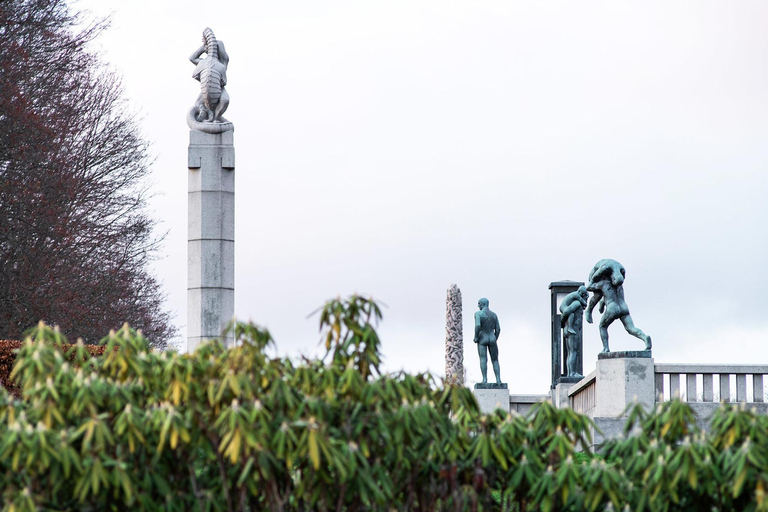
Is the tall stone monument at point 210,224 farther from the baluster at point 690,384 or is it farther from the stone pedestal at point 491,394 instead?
the stone pedestal at point 491,394

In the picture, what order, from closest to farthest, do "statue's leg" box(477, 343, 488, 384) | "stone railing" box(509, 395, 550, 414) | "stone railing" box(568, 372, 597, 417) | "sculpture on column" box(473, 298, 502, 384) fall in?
1. "stone railing" box(568, 372, 597, 417)
2. "sculpture on column" box(473, 298, 502, 384)
3. "statue's leg" box(477, 343, 488, 384)
4. "stone railing" box(509, 395, 550, 414)

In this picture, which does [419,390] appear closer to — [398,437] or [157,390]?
[398,437]

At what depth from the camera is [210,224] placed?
1711cm

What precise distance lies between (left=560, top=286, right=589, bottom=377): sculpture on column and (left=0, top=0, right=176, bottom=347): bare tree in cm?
1116

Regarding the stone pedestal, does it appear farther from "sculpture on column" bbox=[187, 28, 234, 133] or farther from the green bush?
the green bush

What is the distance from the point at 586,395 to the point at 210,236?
308 inches

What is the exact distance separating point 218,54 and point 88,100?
1225 cm

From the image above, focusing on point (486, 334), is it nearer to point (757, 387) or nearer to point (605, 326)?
point (605, 326)

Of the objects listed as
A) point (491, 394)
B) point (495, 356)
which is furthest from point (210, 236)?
point (491, 394)

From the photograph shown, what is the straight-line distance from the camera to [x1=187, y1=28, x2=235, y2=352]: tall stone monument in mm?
16969

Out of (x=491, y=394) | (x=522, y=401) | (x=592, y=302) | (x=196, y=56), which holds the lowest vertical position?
(x=522, y=401)

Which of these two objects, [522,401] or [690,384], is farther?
[522,401]

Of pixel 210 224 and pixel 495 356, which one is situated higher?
pixel 210 224

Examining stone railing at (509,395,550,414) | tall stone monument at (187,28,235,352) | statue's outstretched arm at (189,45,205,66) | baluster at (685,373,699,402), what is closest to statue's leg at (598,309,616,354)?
baluster at (685,373,699,402)
